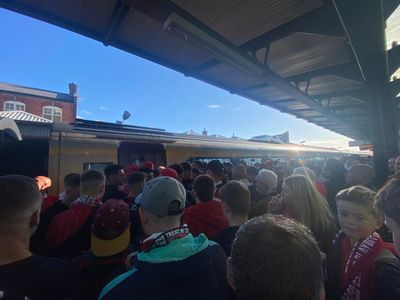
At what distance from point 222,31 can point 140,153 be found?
445 cm

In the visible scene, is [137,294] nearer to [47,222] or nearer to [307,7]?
[47,222]

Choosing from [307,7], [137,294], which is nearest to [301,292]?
[137,294]

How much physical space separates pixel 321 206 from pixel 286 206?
0.31 m

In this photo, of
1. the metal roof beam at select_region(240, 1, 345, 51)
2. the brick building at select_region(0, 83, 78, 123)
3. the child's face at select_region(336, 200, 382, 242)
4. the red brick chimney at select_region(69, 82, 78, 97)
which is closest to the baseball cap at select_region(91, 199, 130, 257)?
the child's face at select_region(336, 200, 382, 242)

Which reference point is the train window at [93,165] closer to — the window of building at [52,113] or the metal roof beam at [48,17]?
the metal roof beam at [48,17]

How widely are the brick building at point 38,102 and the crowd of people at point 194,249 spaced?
22.8m

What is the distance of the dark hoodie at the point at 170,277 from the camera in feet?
3.56

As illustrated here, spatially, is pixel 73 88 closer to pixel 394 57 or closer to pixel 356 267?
pixel 394 57

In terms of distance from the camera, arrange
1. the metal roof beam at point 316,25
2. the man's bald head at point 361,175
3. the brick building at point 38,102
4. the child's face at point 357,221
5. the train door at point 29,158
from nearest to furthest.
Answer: the child's face at point 357,221 → the metal roof beam at point 316,25 → the man's bald head at point 361,175 → the train door at point 29,158 → the brick building at point 38,102

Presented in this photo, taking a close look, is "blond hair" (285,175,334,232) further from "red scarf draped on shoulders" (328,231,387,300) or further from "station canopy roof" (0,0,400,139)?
"station canopy roof" (0,0,400,139)

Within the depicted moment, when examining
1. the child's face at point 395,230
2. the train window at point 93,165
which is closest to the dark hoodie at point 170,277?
the child's face at point 395,230

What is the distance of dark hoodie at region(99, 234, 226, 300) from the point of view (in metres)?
1.09

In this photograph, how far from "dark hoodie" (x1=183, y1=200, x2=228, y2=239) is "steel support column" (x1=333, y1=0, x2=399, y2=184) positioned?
7.75 ft

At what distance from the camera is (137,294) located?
1.07 metres
